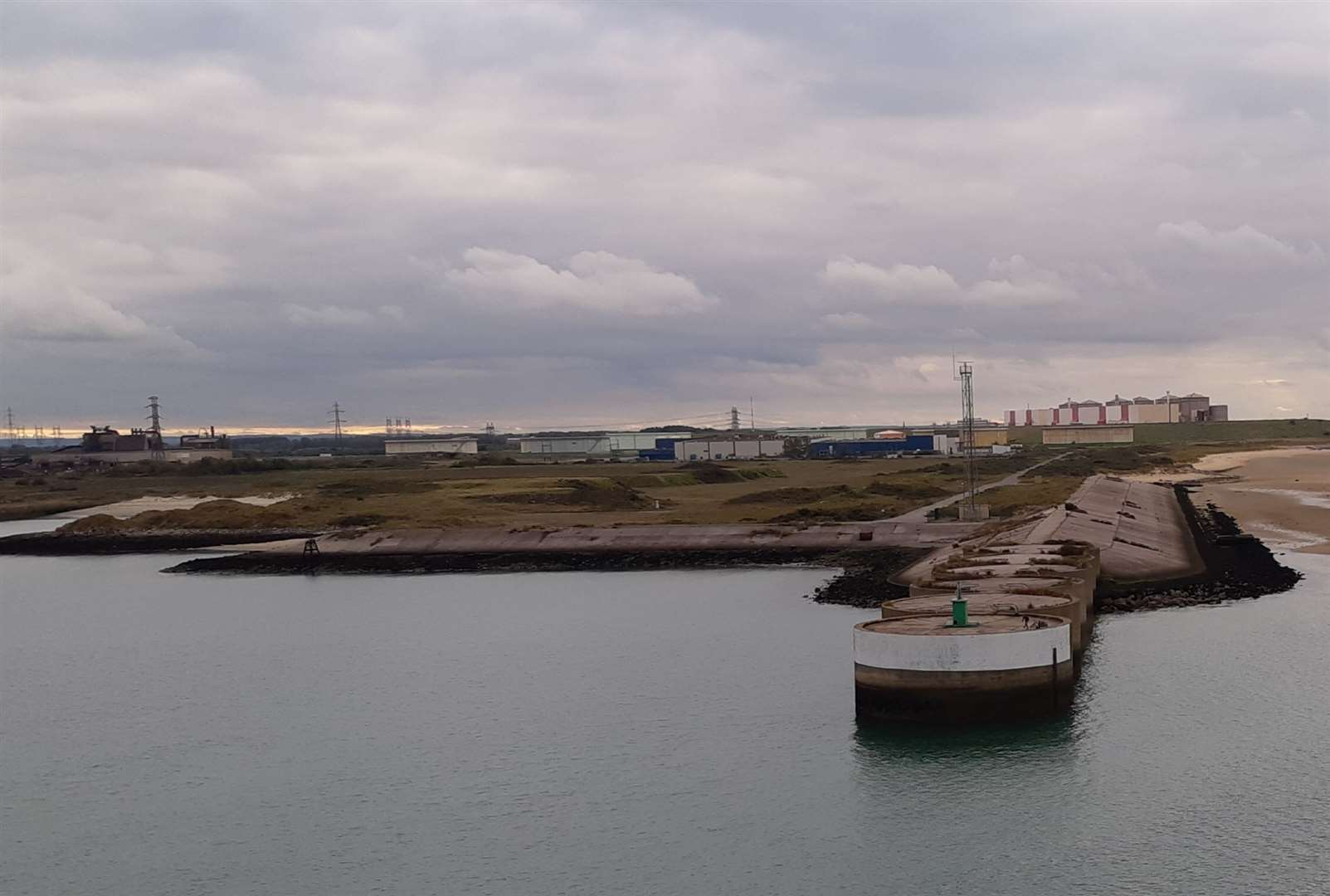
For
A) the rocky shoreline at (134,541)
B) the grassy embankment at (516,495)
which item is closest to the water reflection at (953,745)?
the grassy embankment at (516,495)

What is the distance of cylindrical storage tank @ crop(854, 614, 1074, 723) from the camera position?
96.4 ft

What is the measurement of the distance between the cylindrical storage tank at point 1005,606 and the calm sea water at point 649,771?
1.98 meters

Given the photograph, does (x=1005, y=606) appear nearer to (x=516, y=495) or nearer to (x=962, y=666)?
(x=962, y=666)

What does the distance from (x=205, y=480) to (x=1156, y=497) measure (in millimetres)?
119296

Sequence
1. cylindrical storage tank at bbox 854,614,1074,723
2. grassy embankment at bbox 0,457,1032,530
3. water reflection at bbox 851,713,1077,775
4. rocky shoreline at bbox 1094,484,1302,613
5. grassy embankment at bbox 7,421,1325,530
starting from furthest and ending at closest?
1. grassy embankment at bbox 0,457,1032,530
2. grassy embankment at bbox 7,421,1325,530
3. rocky shoreline at bbox 1094,484,1302,613
4. cylindrical storage tank at bbox 854,614,1074,723
5. water reflection at bbox 851,713,1077,775

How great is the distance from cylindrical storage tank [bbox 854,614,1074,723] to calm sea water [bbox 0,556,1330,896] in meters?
0.59

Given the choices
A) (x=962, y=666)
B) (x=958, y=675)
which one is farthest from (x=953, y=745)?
(x=962, y=666)

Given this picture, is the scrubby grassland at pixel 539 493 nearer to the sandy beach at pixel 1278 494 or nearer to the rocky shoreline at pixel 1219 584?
the sandy beach at pixel 1278 494

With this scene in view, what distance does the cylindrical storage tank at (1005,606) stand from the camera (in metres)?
34.8

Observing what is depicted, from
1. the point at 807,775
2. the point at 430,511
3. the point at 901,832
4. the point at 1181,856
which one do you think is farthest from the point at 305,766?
the point at 430,511

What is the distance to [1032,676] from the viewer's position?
30.1 meters

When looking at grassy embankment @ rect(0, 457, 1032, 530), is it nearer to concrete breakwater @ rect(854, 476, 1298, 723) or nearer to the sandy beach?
concrete breakwater @ rect(854, 476, 1298, 723)

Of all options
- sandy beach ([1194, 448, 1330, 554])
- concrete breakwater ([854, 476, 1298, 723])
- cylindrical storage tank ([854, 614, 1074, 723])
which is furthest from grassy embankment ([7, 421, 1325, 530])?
cylindrical storage tank ([854, 614, 1074, 723])

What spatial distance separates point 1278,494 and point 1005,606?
80.8 meters
